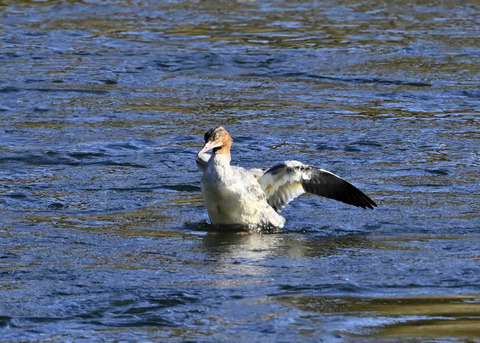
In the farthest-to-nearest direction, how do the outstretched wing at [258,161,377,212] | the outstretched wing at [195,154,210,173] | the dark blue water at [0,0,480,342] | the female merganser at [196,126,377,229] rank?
the outstretched wing at [195,154,210,173] < the outstretched wing at [258,161,377,212] < the female merganser at [196,126,377,229] < the dark blue water at [0,0,480,342]

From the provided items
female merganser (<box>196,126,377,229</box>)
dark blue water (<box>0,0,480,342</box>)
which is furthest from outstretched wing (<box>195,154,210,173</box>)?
dark blue water (<box>0,0,480,342</box>)

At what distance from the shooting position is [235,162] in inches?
471

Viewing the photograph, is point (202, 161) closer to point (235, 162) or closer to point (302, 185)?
point (302, 185)

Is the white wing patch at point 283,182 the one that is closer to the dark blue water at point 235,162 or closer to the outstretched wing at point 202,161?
the dark blue water at point 235,162

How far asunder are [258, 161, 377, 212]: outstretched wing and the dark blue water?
0.20 metres

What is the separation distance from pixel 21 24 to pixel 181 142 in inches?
311

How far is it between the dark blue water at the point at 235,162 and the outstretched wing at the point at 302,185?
0.20 m

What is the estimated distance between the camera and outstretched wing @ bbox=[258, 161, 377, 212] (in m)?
9.82

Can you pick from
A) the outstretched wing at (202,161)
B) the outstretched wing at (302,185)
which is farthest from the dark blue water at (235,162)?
the outstretched wing at (202,161)

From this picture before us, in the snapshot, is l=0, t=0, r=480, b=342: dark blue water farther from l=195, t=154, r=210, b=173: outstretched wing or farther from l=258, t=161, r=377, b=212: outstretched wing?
l=195, t=154, r=210, b=173: outstretched wing

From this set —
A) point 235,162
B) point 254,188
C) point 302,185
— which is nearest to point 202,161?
point 254,188

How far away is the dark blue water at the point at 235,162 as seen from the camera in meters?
6.89

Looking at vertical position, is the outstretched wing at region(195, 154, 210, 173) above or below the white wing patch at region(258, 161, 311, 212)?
above

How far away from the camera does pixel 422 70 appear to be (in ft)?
53.8
